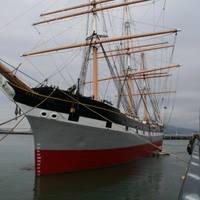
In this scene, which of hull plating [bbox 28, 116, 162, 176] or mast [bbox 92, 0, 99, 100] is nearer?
hull plating [bbox 28, 116, 162, 176]

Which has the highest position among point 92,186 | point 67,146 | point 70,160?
point 67,146

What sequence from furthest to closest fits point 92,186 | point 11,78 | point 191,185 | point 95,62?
point 95,62, point 11,78, point 92,186, point 191,185

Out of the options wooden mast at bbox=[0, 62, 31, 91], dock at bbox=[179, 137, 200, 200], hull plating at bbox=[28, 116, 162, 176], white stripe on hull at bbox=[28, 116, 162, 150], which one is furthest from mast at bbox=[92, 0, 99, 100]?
dock at bbox=[179, 137, 200, 200]

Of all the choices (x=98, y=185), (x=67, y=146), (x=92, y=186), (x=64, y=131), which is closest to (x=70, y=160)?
(x=67, y=146)

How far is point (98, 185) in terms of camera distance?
16.3 meters

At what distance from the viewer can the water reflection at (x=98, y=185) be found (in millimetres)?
14320

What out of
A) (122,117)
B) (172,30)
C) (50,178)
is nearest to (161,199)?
(50,178)

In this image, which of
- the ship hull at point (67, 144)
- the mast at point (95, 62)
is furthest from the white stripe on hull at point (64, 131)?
the mast at point (95, 62)

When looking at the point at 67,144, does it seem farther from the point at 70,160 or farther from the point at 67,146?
the point at 70,160

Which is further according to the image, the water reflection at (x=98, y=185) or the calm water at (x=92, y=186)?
the water reflection at (x=98, y=185)

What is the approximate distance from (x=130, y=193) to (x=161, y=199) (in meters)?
1.48

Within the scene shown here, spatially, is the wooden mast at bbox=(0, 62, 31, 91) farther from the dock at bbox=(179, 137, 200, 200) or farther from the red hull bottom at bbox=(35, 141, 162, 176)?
the dock at bbox=(179, 137, 200, 200)

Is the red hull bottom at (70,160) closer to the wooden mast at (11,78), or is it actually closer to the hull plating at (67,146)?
the hull plating at (67,146)

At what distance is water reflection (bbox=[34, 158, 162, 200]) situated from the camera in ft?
47.0
